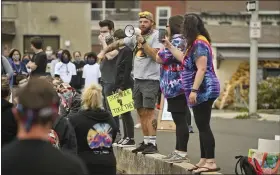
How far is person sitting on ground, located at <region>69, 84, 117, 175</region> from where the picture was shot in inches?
249

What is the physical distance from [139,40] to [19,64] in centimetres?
787

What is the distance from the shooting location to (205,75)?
23.8ft

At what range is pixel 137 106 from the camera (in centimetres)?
895

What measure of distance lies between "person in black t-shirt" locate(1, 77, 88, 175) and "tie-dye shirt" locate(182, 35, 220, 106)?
153 inches

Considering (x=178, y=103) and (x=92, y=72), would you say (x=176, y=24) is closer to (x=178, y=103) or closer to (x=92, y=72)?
(x=178, y=103)

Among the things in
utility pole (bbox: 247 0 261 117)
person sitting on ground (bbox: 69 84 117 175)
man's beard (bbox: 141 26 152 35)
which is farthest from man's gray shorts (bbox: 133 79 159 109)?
utility pole (bbox: 247 0 261 117)

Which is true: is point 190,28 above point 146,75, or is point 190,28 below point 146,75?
above

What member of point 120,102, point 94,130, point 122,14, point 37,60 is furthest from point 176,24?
point 122,14

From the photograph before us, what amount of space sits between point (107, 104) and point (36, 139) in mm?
6512

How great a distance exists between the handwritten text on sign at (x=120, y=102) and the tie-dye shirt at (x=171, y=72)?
1306 millimetres

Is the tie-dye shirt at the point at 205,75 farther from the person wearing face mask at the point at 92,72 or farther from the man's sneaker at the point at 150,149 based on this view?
the person wearing face mask at the point at 92,72

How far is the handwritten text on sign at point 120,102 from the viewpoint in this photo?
9266 mm

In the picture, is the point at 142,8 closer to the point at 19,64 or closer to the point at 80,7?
the point at 80,7

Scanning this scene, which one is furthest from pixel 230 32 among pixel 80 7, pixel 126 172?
pixel 126 172
